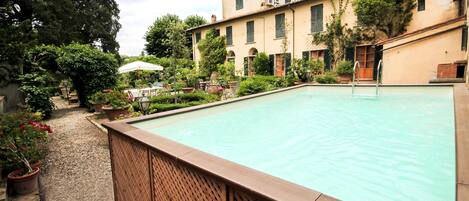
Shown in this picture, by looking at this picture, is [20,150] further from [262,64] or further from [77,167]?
[262,64]

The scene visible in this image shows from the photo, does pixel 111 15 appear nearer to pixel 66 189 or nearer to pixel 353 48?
pixel 353 48

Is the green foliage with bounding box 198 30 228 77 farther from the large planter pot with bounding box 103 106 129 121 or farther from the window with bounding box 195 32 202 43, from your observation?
the large planter pot with bounding box 103 106 129 121

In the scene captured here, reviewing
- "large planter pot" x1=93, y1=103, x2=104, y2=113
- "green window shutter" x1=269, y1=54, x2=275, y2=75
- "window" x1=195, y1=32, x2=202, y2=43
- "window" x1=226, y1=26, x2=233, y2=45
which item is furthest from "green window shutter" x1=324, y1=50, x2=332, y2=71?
"window" x1=195, y1=32, x2=202, y2=43

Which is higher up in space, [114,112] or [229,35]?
[229,35]

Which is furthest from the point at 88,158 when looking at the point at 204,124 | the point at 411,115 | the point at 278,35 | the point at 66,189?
the point at 278,35

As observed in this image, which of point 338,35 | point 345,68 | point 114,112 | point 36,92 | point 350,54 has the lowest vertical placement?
point 114,112

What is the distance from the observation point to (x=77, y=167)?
15.0 feet

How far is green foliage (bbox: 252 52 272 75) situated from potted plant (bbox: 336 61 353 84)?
581cm

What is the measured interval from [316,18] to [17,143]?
1573cm

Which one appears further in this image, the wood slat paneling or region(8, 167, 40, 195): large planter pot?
region(8, 167, 40, 195): large planter pot

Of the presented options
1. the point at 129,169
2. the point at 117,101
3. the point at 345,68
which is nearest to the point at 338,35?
the point at 345,68

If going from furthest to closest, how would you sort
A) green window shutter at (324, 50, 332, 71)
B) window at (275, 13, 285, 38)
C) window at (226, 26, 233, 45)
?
window at (226, 26, 233, 45) < window at (275, 13, 285, 38) < green window shutter at (324, 50, 332, 71)

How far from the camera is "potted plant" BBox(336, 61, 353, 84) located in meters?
13.0

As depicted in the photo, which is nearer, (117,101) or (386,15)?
(117,101)
